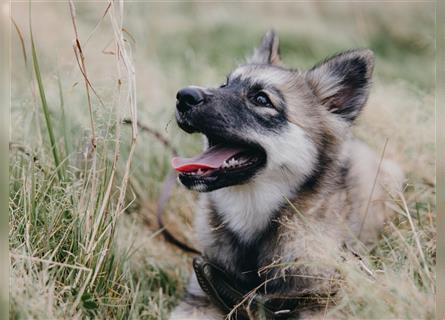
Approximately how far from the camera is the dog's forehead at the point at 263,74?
12.6 ft

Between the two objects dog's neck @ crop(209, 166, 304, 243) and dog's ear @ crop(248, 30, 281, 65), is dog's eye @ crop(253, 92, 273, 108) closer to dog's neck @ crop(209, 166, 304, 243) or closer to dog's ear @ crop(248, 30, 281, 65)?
dog's neck @ crop(209, 166, 304, 243)

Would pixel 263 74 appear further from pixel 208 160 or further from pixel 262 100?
pixel 208 160

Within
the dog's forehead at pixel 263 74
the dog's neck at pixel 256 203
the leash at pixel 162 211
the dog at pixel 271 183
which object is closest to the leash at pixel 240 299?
the dog at pixel 271 183

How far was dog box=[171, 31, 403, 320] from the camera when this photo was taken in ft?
11.3

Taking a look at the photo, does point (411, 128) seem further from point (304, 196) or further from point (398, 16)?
point (398, 16)

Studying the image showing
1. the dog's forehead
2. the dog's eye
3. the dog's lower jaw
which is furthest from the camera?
the dog's forehead

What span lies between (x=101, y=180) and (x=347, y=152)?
1543mm

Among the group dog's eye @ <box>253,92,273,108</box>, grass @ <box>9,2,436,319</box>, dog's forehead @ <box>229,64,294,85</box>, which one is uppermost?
dog's forehead @ <box>229,64,294,85</box>

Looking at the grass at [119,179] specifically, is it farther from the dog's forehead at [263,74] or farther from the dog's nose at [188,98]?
the dog's forehead at [263,74]

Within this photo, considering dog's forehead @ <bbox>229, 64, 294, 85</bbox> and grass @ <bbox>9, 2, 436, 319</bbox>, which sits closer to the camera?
grass @ <bbox>9, 2, 436, 319</bbox>

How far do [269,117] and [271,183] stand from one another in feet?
1.13

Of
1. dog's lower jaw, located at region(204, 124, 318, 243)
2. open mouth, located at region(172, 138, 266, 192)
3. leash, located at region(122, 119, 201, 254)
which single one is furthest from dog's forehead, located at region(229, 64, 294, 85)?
leash, located at region(122, 119, 201, 254)

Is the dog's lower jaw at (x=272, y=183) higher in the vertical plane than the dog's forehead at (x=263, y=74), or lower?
lower

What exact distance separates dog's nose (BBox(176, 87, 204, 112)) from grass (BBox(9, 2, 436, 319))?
253 millimetres
